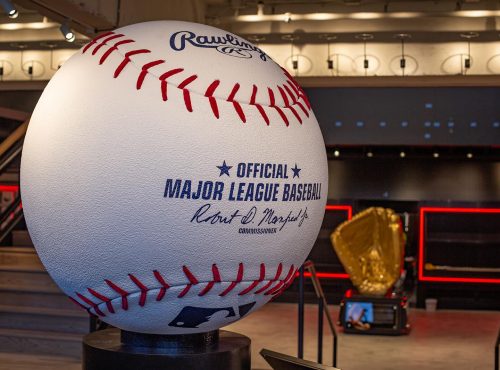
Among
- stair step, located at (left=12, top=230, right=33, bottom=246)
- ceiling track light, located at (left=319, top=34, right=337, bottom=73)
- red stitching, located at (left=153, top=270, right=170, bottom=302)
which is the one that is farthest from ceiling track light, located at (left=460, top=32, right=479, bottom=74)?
red stitching, located at (left=153, top=270, right=170, bottom=302)

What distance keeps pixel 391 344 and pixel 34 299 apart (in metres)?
3.36

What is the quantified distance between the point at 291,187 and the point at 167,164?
0.34 meters

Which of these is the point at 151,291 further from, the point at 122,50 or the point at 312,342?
the point at 312,342

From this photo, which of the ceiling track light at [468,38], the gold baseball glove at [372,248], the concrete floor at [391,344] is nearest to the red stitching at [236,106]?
the concrete floor at [391,344]

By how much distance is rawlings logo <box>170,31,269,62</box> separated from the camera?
2244 millimetres

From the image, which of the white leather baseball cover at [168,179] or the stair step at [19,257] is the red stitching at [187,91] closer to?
the white leather baseball cover at [168,179]

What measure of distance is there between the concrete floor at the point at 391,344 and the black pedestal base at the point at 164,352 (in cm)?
349

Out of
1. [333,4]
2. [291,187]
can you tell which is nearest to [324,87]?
[333,4]

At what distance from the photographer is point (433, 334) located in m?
8.77

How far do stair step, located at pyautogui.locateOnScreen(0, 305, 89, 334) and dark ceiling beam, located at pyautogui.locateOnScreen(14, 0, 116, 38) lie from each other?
88.3 inches

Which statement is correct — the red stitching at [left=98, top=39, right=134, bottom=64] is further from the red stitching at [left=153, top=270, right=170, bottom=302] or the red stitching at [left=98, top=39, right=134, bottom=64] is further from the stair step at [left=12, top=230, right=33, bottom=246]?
the stair step at [left=12, top=230, right=33, bottom=246]

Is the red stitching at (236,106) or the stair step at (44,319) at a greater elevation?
the red stitching at (236,106)

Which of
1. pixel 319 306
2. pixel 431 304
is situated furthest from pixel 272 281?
pixel 431 304

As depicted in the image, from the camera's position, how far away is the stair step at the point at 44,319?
6355 mm
